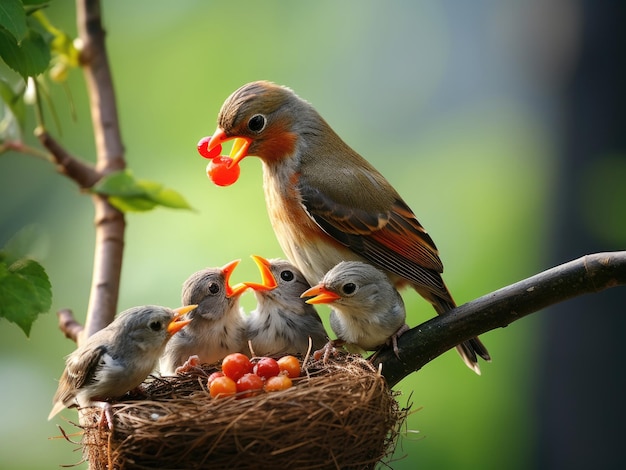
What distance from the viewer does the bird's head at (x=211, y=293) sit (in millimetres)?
4660

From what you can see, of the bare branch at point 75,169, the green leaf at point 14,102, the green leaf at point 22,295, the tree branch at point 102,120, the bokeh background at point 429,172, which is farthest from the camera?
the bokeh background at point 429,172

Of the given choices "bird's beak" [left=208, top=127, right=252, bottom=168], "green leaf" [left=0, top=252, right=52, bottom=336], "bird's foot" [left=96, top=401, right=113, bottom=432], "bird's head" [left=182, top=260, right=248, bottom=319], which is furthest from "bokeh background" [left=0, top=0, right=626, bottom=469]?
"green leaf" [left=0, top=252, right=52, bottom=336]

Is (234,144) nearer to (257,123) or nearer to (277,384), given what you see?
(257,123)

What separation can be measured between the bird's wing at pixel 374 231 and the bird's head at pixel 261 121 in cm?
24

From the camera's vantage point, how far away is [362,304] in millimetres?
4121

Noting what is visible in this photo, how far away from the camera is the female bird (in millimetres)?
4414

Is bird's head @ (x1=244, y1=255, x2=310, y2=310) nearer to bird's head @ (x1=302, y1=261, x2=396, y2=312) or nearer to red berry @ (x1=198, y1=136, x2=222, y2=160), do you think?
bird's head @ (x1=302, y1=261, x2=396, y2=312)

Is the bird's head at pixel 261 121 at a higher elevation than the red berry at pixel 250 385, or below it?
higher

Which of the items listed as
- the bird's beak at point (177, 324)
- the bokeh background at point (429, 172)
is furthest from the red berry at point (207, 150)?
the bokeh background at point (429, 172)

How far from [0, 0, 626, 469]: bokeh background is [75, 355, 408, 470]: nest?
424 cm

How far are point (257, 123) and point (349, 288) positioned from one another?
0.92 m

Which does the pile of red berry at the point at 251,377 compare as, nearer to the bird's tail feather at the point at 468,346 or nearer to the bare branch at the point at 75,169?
the bird's tail feather at the point at 468,346

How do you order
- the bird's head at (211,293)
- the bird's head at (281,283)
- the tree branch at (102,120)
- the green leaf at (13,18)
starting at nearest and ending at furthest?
1. the green leaf at (13,18)
2. the bird's head at (211,293)
3. the bird's head at (281,283)
4. the tree branch at (102,120)

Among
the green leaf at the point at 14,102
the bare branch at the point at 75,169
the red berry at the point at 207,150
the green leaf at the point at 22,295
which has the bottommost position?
the green leaf at the point at 22,295
